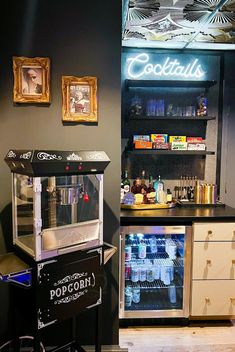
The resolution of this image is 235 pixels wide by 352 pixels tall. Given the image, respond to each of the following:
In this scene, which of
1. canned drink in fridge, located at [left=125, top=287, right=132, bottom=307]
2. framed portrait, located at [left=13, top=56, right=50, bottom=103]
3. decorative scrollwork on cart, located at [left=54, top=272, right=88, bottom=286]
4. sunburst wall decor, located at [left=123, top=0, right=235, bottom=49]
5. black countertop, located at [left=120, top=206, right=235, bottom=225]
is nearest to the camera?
decorative scrollwork on cart, located at [left=54, top=272, right=88, bottom=286]

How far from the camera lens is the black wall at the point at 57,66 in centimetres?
207

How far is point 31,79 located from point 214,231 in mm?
1930

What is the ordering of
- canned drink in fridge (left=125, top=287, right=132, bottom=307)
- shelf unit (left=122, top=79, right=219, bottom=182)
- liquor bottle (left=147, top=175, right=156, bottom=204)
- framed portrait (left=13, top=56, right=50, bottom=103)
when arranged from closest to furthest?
framed portrait (left=13, top=56, right=50, bottom=103) < canned drink in fridge (left=125, top=287, right=132, bottom=307) < liquor bottle (left=147, top=175, right=156, bottom=204) < shelf unit (left=122, top=79, right=219, bottom=182)

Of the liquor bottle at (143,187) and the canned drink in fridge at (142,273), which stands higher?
the liquor bottle at (143,187)

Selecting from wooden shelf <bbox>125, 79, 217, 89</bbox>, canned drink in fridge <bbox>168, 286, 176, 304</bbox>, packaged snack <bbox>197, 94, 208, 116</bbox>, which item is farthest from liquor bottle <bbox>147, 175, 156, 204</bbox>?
wooden shelf <bbox>125, 79, 217, 89</bbox>

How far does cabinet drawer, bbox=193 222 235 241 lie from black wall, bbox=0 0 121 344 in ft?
3.31

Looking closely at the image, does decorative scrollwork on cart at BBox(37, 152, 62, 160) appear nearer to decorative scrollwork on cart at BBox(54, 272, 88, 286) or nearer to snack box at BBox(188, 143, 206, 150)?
decorative scrollwork on cart at BBox(54, 272, 88, 286)

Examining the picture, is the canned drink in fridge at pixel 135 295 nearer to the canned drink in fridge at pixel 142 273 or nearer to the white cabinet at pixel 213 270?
the canned drink in fridge at pixel 142 273

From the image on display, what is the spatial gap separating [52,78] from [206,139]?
1940 mm

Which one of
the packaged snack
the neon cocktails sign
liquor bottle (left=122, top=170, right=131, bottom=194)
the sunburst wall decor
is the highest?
the sunburst wall decor

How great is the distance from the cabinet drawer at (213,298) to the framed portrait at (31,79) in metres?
2.02

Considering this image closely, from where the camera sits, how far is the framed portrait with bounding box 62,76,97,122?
211 cm

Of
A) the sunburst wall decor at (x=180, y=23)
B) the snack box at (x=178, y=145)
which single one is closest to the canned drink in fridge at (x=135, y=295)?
the snack box at (x=178, y=145)

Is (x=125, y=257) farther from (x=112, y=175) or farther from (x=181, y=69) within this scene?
(x=181, y=69)
